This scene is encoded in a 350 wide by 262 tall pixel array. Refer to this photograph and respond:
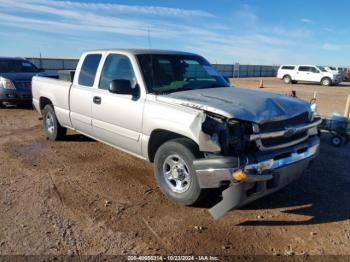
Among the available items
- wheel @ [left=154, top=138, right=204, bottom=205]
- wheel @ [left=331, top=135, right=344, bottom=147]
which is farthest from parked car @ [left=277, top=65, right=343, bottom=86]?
wheel @ [left=154, top=138, right=204, bottom=205]

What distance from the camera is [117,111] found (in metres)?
5.23

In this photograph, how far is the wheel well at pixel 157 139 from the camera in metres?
4.59

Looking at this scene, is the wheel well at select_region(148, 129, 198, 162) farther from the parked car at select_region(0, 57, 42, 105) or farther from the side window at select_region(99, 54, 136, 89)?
the parked car at select_region(0, 57, 42, 105)

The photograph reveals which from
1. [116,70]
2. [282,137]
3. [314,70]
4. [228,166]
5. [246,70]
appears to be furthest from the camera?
[246,70]

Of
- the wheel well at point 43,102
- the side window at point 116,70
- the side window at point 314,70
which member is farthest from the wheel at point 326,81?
the side window at point 116,70

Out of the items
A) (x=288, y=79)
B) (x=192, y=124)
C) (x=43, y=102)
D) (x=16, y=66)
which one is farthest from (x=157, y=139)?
(x=288, y=79)

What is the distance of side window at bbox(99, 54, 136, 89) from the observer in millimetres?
5201

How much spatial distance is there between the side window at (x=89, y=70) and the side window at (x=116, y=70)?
0.92 ft

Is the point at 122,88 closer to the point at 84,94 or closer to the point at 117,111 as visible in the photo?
the point at 117,111

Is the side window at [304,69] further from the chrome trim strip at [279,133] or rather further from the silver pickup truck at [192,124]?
the chrome trim strip at [279,133]

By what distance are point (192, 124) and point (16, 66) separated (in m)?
10.8

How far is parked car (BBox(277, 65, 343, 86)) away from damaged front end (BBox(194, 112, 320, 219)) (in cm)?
3132

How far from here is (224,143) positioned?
3.76m

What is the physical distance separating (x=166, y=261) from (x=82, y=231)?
1039mm
